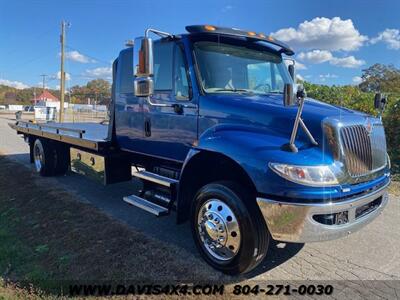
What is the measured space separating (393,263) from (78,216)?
4.37 metres

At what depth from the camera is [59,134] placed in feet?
24.0

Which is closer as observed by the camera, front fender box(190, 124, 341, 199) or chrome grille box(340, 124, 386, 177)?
front fender box(190, 124, 341, 199)

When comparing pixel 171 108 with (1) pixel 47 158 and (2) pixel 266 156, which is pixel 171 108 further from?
(1) pixel 47 158

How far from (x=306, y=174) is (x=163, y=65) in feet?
8.16

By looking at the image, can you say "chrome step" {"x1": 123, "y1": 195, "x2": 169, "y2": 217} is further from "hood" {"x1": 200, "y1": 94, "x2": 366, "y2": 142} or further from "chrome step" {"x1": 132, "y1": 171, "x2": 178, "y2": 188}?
"hood" {"x1": 200, "y1": 94, "x2": 366, "y2": 142}

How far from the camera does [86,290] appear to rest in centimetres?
348

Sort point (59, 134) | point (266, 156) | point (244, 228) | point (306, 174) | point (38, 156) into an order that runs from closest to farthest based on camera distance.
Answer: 1. point (306, 174)
2. point (266, 156)
3. point (244, 228)
4. point (59, 134)
5. point (38, 156)

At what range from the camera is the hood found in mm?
3490

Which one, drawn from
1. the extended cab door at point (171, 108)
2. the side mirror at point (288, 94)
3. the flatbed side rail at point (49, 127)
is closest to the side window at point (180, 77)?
the extended cab door at point (171, 108)

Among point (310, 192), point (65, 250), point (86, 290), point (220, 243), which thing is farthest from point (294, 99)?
point (65, 250)

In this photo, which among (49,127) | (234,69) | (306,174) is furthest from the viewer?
(49,127)

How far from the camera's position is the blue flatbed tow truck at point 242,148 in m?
3.17

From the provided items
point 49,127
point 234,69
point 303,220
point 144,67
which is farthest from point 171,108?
point 49,127

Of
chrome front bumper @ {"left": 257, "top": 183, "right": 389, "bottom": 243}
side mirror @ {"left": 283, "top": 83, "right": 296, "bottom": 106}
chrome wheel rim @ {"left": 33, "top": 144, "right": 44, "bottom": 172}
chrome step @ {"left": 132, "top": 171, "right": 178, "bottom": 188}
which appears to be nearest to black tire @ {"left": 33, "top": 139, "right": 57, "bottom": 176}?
chrome wheel rim @ {"left": 33, "top": 144, "right": 44, "bottom": 172}
